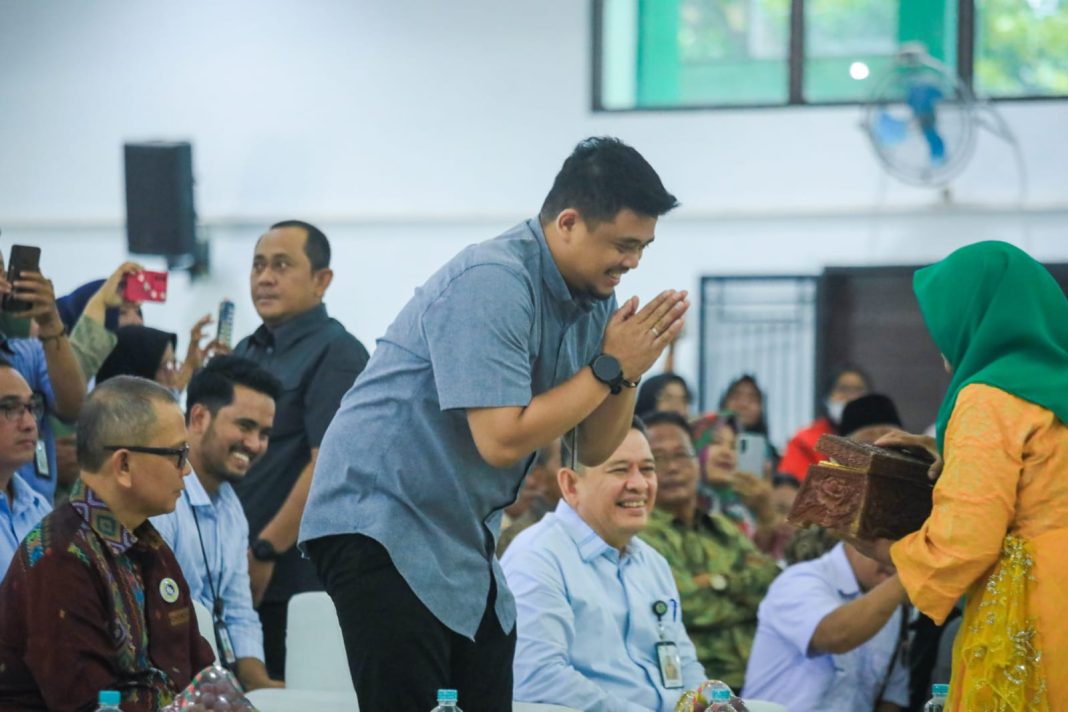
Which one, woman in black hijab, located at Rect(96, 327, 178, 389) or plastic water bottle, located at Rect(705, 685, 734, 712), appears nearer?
plastic water bottle, located at Rect(705, 685, 734, 712)

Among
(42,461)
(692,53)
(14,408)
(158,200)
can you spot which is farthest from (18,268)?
(692,53)

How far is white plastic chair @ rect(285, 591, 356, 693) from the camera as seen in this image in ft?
11.0

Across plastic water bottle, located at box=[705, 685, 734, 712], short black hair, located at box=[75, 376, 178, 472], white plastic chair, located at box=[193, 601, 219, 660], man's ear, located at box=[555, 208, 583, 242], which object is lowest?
white plastic chair, located at box=[193, 601, 219, 660]

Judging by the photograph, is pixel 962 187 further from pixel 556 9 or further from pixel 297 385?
pixel 297 385

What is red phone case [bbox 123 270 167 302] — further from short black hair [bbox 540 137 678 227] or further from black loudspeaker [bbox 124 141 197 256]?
black loudspeaker [bbox 124 141 197 256]

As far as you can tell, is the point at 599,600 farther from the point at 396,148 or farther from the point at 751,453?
the point at 396,148

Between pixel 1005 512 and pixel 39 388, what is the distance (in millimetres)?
2303

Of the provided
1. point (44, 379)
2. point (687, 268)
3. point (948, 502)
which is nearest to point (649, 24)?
point (687, 268)

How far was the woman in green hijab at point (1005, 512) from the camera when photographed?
242cm

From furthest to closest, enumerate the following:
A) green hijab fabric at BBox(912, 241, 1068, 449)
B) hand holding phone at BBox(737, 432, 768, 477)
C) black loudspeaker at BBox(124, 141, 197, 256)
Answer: black loudspeaker at BBox(124, 141, 197, 256), hand holding phone at BBox(737, 432, 768, 477), green hijab fabric at BBox(912, 241, 1068, 449)

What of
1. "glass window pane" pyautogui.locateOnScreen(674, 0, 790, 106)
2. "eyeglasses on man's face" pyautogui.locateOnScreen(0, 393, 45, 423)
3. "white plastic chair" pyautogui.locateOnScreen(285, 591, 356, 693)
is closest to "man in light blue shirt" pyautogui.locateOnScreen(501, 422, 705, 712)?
"white plastic chair" pyautogui.locateOnScreen(285, 591, 356, 693)

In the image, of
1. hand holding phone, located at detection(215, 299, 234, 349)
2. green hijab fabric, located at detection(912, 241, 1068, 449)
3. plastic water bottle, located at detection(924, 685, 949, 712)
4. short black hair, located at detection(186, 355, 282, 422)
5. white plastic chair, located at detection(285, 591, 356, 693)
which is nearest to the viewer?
green hijab fabric, located at detection(912, 241, 1068, 449)

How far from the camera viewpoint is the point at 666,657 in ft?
11.3

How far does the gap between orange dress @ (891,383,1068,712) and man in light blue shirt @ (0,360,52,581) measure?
170 cm
